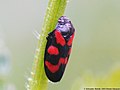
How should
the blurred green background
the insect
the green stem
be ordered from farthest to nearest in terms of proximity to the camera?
1. the blurred green background
2. the insect
3. the green stem

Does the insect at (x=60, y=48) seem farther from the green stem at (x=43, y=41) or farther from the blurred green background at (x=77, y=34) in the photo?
the blurred green background at (x=77, y=34)

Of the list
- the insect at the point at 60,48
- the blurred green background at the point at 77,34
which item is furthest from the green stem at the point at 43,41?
the blurred green background at the point at 77,34

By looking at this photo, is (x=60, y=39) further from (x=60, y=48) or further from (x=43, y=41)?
(x=43, y=41)

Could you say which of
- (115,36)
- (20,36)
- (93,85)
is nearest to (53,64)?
(93,85)

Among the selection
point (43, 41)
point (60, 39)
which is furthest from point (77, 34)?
point (43, 41)

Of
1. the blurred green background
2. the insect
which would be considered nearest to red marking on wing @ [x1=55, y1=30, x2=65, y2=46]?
the insect

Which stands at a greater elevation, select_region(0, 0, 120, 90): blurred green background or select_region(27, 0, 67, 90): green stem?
select_region(27, 0, 67, 90): green stem

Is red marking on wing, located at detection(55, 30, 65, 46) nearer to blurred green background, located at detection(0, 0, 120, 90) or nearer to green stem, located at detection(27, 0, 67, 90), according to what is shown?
green stem, located at detection(27, 0, 67, 90)
